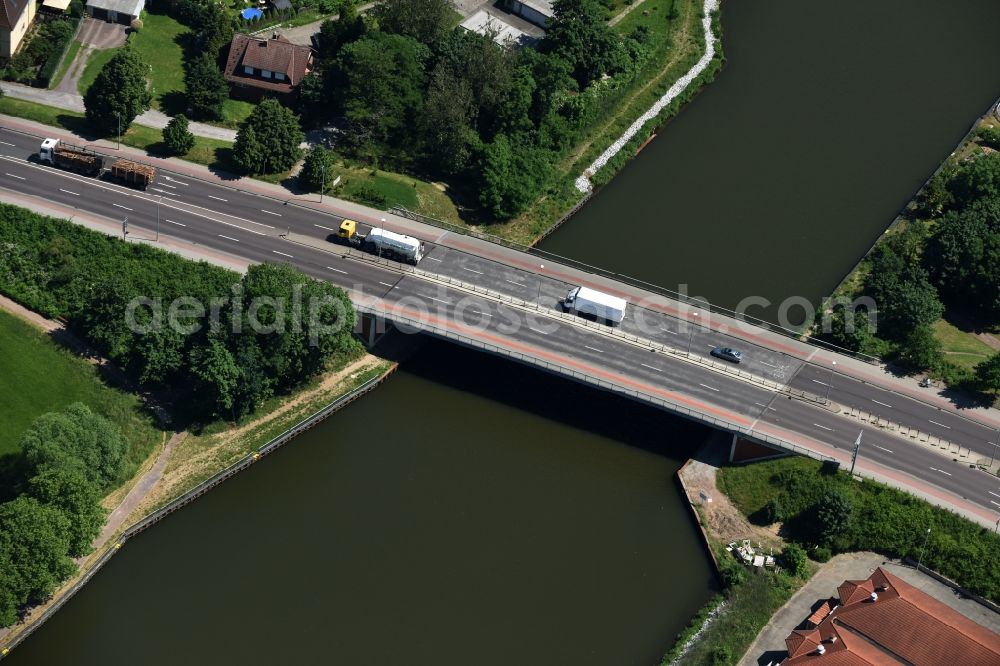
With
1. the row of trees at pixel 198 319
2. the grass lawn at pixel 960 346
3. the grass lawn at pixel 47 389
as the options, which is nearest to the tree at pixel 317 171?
the row of trees at pixel 198 319

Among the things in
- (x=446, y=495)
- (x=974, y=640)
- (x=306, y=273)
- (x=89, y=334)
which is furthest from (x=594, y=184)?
(x=974, y=640)

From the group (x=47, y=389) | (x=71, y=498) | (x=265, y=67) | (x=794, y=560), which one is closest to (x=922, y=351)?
(x=794, y=560)

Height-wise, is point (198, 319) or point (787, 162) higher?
point (787, 162)

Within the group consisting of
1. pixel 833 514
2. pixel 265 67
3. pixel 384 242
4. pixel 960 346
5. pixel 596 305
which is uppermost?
pixel 265 67

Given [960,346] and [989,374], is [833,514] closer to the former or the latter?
[989,374]

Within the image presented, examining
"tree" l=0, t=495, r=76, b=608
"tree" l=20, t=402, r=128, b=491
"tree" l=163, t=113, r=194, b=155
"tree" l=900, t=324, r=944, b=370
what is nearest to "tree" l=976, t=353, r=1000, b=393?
"tree" l=900, t=324, r=944, b=370

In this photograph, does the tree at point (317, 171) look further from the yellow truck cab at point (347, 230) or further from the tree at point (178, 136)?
the tree at point (178, 136)

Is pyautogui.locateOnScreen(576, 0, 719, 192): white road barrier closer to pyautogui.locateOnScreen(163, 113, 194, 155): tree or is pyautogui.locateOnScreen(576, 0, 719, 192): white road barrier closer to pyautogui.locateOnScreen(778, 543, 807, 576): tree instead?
pyautogui.locateOnScreen(163, 113, 194, 155): tree
